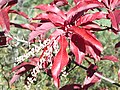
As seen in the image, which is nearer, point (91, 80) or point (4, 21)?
point (4, 21)

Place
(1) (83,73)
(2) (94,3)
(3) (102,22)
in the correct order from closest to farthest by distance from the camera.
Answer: (2) (94,3), (3) (102,22), (1) (83,73)

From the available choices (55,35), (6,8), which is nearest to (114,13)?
(55,35)

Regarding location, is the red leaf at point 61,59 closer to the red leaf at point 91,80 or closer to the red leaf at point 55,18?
the red leaf at point 55,18

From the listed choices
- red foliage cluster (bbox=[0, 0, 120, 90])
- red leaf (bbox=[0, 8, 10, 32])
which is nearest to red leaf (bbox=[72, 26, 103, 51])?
red foliage cluster (bbox=[0, 0, 120, 90])

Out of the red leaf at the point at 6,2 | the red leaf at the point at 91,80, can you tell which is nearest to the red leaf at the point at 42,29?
the red leaf at the point at 6,2

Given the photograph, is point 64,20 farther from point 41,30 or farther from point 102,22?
point 102,22

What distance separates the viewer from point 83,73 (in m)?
3.01

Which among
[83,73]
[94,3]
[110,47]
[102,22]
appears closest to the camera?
[94,3]

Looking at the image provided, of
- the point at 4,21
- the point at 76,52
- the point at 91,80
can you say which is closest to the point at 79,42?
the point at 76,52

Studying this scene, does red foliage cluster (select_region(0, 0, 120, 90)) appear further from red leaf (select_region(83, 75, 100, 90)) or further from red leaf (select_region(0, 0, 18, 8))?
red leaf (select_region(83, 75, 100, 90))

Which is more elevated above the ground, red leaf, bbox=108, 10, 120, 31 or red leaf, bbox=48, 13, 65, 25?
red leaf, bbox=108, 10, 120, 31

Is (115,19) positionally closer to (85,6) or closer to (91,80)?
(85,6)

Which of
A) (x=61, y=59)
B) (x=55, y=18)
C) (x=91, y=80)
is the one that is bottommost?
(x=91, y=80)

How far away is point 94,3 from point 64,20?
0.36ft
